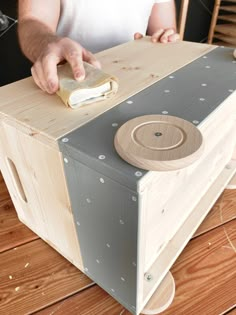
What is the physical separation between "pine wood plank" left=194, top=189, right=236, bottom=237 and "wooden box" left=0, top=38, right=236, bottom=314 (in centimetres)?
3

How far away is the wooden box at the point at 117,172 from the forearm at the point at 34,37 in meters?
0.06

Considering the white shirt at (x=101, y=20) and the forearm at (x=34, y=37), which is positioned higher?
the forearm at (x=34, y=37)

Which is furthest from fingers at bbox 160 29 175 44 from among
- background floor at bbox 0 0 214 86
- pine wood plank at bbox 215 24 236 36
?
pine wood plank at bbox 215 24 236 36

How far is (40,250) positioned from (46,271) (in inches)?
1.9

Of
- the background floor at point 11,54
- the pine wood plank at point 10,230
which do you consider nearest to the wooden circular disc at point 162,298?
the pine wood plank at point 10,230

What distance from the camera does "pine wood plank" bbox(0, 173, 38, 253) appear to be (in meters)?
0.58

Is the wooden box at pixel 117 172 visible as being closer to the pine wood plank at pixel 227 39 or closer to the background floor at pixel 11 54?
the background floor at pixel 11 54

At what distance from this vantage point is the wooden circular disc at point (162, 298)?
0.49 metres

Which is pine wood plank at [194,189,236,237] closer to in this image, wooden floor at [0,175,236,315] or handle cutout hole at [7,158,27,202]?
wooden floor at [0,175,236,315]

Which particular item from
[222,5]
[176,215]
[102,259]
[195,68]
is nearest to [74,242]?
[102,259]

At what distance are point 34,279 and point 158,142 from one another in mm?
366

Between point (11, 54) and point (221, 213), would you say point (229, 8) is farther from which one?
point (221, 213)

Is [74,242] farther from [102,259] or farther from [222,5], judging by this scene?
[222,5]

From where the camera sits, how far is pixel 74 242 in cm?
49
